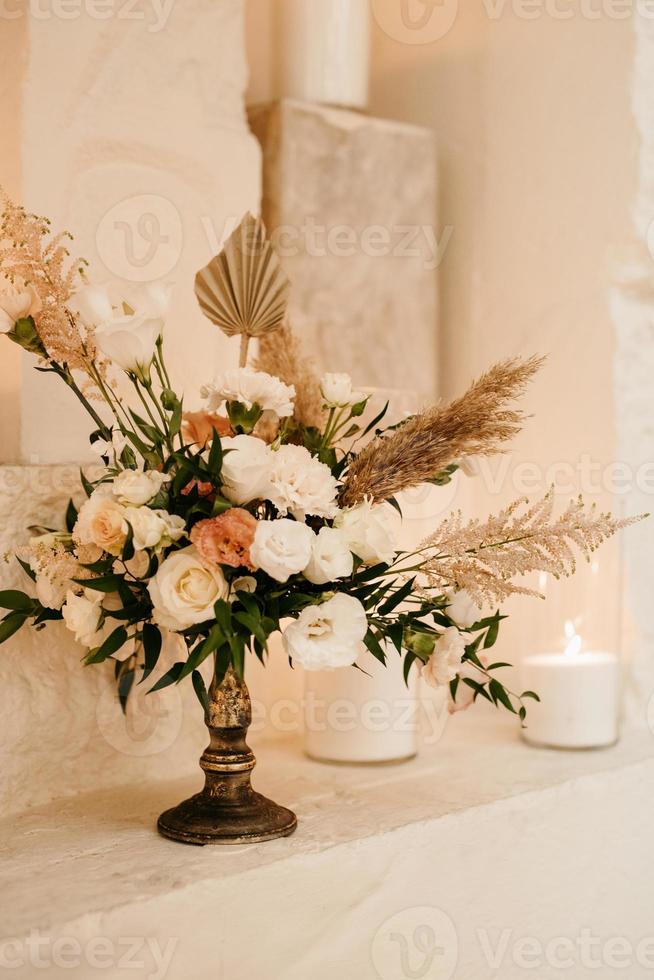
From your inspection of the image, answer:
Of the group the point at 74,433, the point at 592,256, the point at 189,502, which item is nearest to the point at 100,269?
the point at 74,433

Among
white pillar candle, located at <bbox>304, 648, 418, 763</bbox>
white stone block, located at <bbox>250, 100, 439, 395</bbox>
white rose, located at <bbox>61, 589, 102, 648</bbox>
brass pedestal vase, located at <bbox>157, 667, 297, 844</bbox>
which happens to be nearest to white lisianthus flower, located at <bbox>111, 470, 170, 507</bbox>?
white rose, located at <bbox>61, 589, 102, 648</bbox>

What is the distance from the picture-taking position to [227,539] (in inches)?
35.0

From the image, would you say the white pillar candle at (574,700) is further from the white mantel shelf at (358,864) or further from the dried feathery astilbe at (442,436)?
the dried feathery astilbe at (442,436)

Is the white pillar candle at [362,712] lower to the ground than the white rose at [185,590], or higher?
lower

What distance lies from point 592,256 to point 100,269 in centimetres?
63

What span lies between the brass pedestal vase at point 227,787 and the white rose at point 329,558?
161 mm

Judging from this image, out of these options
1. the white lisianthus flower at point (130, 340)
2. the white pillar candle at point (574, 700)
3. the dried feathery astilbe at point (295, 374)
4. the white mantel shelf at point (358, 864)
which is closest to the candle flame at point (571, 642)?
the white pillar candle at point (574, 700)

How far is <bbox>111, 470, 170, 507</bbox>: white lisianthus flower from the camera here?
0.89 meters

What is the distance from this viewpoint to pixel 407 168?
1518 mm

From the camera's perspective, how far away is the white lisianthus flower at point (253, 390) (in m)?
0.95

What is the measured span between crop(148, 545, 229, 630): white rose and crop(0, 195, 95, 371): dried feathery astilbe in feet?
0.69

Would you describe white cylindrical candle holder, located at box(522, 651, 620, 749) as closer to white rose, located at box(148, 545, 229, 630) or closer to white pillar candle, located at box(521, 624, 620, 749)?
white pillar candle, located at box(521, 624, 620, 749)

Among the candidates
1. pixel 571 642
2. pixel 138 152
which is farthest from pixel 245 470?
pixel 571 642

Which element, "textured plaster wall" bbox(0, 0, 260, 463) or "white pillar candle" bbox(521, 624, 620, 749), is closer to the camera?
"textured plaster wall" bbox(0, 0, 260, 463)
